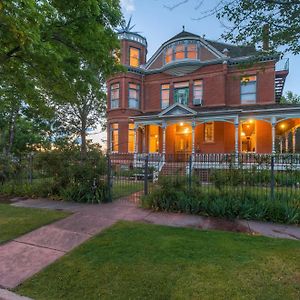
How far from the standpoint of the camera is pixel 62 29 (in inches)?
305

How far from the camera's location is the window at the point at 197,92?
843 inches

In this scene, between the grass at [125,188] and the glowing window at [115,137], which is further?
the glowing window at [115,137]

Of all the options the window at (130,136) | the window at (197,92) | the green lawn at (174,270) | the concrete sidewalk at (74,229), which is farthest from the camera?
the window at (130,136)

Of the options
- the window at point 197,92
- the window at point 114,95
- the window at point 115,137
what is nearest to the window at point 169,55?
the window at point 197,92

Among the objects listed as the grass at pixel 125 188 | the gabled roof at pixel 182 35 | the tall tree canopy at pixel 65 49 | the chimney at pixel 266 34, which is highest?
the gabled roof at pixel 182 35

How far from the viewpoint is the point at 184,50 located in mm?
21531

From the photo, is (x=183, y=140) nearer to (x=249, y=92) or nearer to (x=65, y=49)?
(x=249, y=92)

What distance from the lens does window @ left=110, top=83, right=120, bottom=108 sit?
23.0m

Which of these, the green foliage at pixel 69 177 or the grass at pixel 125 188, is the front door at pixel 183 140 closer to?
the grass at pixel 125 188

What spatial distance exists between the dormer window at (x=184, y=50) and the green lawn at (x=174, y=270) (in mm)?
18837

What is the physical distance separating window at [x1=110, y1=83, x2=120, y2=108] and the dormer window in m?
5.59

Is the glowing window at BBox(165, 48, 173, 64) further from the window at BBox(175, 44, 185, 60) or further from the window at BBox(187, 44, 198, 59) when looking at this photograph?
the window at BBox(187, 44, 198, 59)

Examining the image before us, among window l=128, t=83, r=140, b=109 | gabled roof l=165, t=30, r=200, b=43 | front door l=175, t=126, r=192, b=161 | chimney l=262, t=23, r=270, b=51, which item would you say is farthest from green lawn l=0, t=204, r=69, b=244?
gabled roof l=165, t=30, r=200, b=43

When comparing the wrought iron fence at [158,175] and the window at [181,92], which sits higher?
the window at [181,92]
